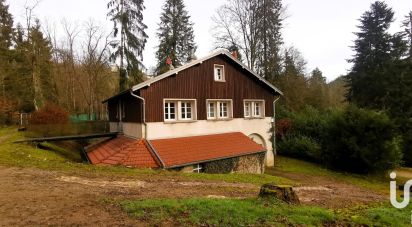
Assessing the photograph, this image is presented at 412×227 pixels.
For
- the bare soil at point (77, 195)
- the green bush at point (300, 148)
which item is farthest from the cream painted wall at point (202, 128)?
the bare soil at point (77, 195)

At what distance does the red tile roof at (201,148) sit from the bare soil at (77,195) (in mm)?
4912

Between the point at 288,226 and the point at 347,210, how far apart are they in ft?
8.55

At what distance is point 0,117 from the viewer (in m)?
31.1

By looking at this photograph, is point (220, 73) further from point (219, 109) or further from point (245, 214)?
point (245, 214)

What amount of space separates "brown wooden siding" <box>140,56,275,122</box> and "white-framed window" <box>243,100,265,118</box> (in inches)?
14.0

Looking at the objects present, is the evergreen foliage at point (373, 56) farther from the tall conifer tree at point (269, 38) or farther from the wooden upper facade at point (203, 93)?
the wooden upper facade at point (203, 93)

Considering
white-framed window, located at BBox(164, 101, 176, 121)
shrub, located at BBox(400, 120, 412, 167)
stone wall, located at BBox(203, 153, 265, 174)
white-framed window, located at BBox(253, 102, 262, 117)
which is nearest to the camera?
stone wall, located at BBox(203, 153, 265, 174)

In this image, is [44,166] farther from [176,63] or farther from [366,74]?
[366,74]

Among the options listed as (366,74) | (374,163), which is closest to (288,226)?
(374,163)

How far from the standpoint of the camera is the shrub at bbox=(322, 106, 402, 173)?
808 inches

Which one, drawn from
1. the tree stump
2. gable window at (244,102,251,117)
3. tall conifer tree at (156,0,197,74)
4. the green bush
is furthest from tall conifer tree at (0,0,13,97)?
the tree stump

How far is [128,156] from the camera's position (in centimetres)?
1580

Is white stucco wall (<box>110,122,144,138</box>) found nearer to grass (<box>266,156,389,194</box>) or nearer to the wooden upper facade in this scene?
the wooden upper facade

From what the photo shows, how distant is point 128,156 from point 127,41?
20014 mm
